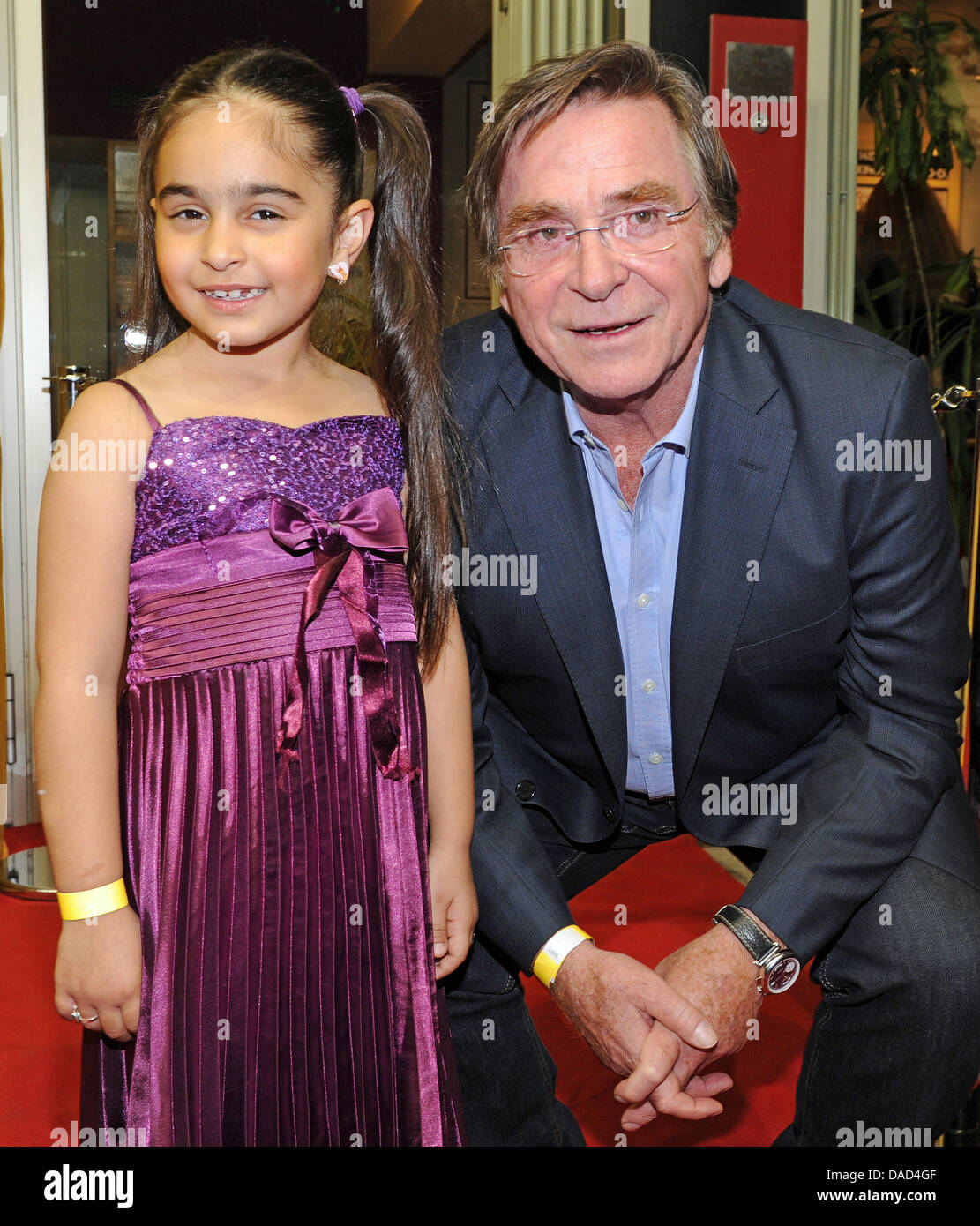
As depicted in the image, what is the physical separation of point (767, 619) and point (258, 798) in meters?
0.69

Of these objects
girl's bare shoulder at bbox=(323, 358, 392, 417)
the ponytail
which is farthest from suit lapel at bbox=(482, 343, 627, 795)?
girl's bare shoulder at bbox=(323, 358, 392, 417)

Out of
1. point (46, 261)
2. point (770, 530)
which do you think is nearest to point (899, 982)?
point (770, 530)

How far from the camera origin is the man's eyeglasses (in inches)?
58.3

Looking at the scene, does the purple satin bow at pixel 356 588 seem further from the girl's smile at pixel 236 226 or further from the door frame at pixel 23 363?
the door frame at pixel 23 363

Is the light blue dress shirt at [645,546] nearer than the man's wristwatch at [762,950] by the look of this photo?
No

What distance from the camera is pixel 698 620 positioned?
158 centimetres

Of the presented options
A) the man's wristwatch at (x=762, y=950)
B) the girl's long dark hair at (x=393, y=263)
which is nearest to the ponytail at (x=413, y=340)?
the girl's long dark hair at (x=393, y=263)

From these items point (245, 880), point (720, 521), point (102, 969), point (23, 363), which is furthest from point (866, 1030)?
point (23, 363)

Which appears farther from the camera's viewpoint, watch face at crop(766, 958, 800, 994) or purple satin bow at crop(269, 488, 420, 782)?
watch face at crop(766, 958, 800, 994)

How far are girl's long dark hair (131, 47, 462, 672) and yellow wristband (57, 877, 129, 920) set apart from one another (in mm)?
432

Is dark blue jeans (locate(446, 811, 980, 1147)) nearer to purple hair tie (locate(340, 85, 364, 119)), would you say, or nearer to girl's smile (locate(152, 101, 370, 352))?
girl's smile (locate(152, 101, 370, 352))

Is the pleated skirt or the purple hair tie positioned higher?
the purple hair tie

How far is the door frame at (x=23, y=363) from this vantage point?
362 centimetres

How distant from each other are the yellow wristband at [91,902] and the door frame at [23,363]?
8.44ft
